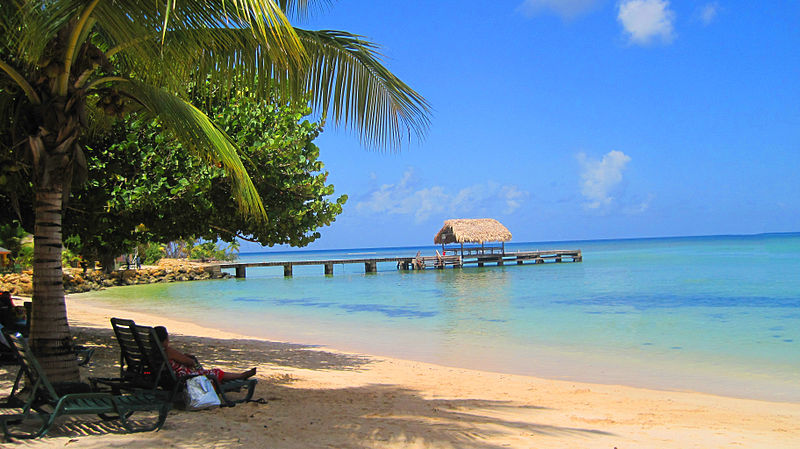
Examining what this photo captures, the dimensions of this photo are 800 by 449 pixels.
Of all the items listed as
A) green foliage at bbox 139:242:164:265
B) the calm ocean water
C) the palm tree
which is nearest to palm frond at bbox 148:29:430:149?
the palm tree

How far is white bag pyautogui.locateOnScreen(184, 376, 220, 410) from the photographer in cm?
497

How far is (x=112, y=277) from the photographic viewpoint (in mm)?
33531

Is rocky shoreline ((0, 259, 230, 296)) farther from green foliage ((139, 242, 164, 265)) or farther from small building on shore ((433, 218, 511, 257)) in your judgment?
small building on shore ((433, 218, 511, 257))

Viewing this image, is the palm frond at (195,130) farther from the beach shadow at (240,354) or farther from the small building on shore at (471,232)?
the small building on shore at (471,232)

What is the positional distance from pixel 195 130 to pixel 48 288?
1.70m

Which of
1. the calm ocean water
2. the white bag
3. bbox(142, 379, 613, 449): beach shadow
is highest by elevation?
the white bag

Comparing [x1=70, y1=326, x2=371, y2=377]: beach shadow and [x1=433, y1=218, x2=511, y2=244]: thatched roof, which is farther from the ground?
[x1=433, y1=218, x2=511, y2=244]: thatched roof

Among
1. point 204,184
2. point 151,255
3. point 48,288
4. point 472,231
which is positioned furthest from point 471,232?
point 48,288

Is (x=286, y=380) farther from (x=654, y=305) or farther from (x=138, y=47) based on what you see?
(x=654, y=305)

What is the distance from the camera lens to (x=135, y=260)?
42281 mm

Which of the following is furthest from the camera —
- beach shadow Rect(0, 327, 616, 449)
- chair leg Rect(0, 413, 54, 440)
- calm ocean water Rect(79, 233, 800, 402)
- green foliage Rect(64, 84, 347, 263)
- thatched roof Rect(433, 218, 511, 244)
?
thatched roof Rect(433, 218, 511, 244)

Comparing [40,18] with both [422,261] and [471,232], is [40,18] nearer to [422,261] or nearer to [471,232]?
[471,232]

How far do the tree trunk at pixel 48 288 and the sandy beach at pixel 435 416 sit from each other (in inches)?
26.5

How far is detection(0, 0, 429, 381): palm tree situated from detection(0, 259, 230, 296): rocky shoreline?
64.8ft
